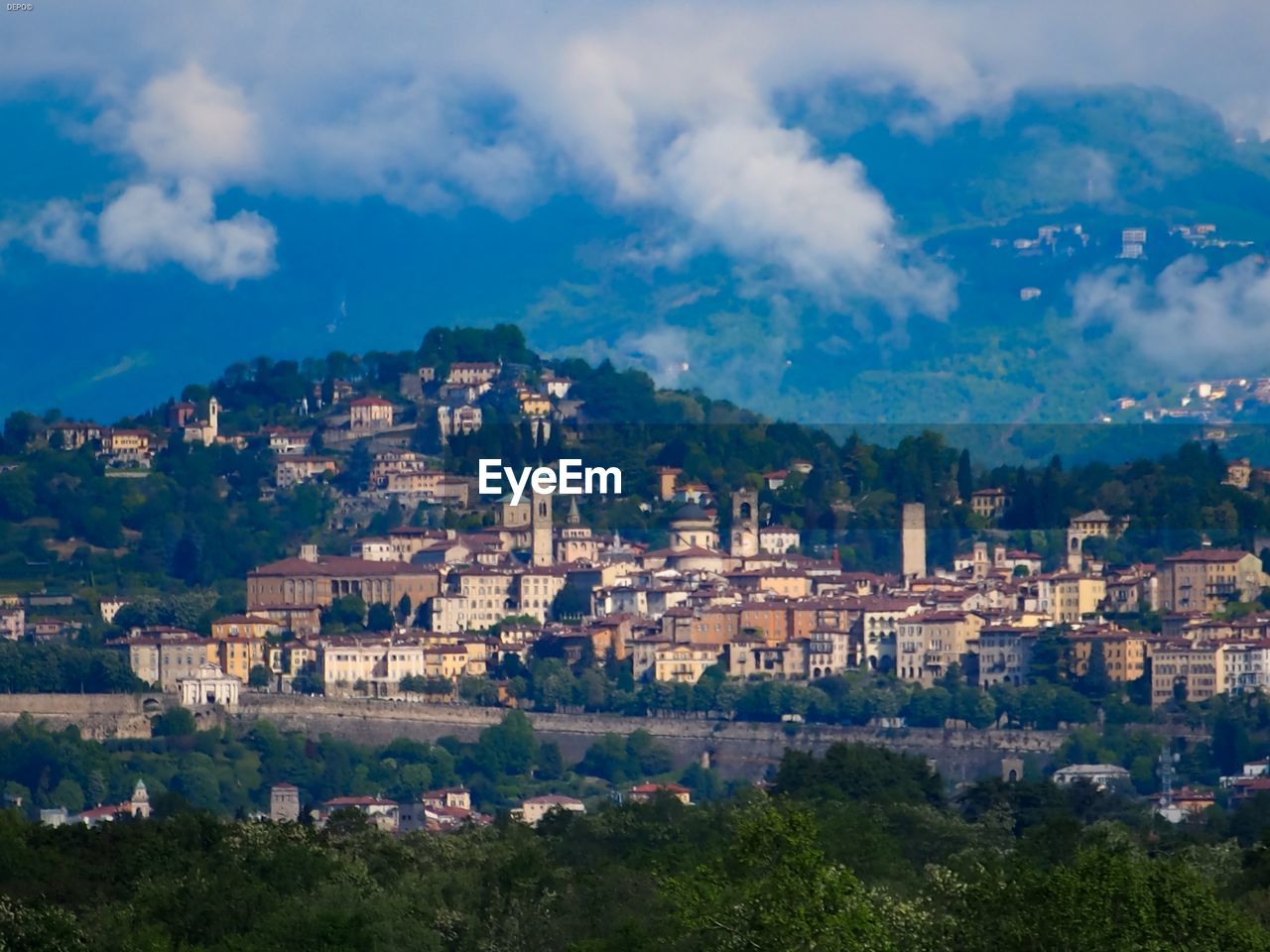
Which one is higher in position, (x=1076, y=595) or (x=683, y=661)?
(x=1076, y=595)

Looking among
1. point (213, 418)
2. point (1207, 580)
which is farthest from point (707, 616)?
point (213, 418)

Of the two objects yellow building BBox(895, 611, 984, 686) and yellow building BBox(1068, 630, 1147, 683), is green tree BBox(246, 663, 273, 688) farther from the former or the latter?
yellow building BBox(1068, 630, 1147, 683)

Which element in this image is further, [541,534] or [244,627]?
[541,534]

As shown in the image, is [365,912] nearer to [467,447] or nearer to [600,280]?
[467,447]

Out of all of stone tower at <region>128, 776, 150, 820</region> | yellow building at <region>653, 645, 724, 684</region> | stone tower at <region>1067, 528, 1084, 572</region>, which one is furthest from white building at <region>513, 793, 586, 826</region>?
stone tower at <region>1067, 528, 1084, 572</region>

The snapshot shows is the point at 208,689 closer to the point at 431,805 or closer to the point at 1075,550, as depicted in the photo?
the point at 431,805

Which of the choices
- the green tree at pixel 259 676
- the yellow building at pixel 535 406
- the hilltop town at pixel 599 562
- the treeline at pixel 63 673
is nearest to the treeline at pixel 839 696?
the hilltop town at pixel 599 562
